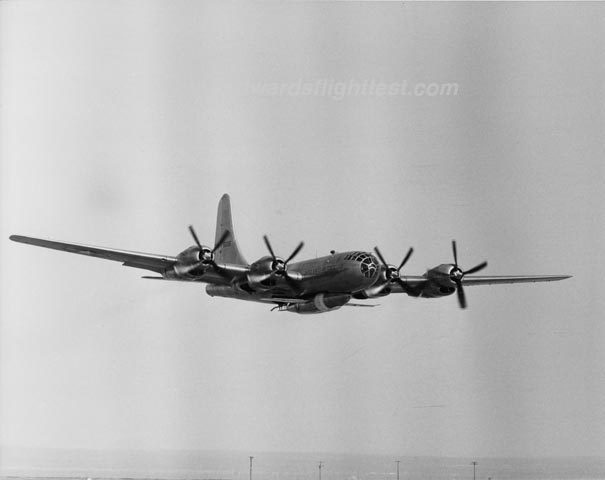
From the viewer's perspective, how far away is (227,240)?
3619 cm

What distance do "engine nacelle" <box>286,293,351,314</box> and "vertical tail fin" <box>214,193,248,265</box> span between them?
7300 millimetres

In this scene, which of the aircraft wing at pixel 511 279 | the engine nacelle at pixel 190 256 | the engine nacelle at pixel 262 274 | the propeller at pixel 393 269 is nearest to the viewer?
the engine nacelle at pixel 190 256

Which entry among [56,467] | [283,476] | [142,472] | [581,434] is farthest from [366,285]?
[56,467]

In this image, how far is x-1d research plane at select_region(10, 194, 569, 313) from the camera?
2580cm

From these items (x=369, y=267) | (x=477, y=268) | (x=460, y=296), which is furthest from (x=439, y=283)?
(x=369, y=267)

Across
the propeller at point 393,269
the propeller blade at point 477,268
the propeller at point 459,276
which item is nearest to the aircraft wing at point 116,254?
the propeller at point 393,269

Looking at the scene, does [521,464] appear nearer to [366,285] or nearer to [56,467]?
[56,467]

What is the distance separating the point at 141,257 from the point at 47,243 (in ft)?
11.3

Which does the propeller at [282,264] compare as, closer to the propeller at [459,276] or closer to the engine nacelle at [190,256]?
the engine nacelle at [190,256]

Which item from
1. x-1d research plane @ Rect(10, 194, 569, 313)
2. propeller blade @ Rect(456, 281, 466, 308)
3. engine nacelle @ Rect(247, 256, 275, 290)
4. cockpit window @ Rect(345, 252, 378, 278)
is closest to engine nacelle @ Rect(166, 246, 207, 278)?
x-1d research plane @ Rect(10, 194, 569, 313)

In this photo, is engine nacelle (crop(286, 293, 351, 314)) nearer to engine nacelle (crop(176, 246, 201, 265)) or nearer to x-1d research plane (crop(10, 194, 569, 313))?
x-1d research plane (crop(10, 194, 569, 313))

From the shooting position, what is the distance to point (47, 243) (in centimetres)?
2447

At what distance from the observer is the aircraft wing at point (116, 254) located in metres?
24.4

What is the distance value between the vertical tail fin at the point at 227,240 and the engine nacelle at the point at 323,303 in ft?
24.0
